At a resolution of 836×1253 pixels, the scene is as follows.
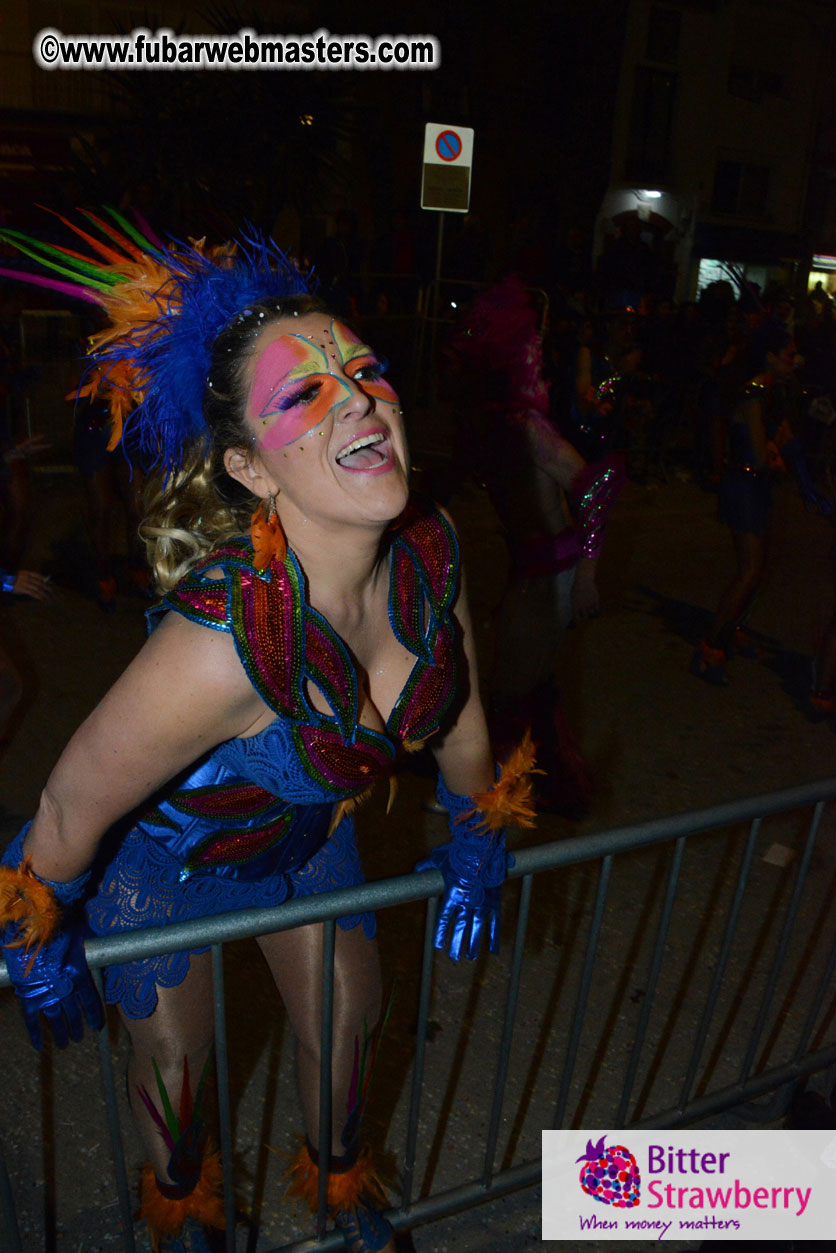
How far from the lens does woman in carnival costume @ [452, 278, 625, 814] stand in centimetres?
376

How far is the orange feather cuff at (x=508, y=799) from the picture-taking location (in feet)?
6.82

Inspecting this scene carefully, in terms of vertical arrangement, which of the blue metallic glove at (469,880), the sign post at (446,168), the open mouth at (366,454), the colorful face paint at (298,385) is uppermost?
the sign post at (446,168)

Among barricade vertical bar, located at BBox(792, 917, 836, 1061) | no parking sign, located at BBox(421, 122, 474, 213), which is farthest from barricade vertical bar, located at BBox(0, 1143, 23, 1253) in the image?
no parking sign, located at BBox(421, 122, 474, 213)

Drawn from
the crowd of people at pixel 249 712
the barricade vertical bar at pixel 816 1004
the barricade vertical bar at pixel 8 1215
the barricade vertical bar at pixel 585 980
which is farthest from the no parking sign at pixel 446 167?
the barricade vertical bar at pixel 8 1215

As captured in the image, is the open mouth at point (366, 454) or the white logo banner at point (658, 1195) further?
the white logo banner at point (658, 1195)

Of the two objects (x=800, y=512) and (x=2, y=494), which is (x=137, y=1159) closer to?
(x=2, y=494)

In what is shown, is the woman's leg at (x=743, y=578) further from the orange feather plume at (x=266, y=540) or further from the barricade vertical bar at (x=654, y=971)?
the orange feather plume at (x=266, y=540)

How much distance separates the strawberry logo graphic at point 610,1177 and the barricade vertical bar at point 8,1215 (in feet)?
4.05

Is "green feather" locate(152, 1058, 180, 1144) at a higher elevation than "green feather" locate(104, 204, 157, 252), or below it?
below

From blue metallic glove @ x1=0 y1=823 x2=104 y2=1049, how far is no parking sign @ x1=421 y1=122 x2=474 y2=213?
8816 mm

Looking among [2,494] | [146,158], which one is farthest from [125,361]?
[146,158]

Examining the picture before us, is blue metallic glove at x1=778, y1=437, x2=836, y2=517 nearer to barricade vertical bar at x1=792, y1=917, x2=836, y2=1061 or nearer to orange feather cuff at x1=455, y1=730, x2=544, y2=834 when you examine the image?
barricade vertical bar at x1=792, y1=917, x2=836, y2=1061

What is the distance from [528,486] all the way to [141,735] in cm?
250

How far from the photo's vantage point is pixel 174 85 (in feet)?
32.9
